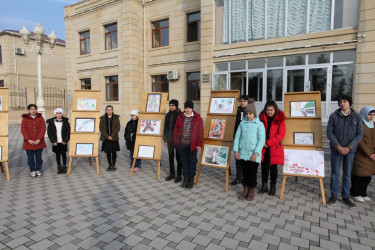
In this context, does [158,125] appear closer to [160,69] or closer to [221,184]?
[221,184]

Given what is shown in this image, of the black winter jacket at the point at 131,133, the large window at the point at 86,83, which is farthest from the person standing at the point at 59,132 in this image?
the large window at the point at 86,83

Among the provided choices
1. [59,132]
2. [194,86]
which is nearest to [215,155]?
[59,132]

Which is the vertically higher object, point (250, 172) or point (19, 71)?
point (19, 71)

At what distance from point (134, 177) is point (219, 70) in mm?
8565

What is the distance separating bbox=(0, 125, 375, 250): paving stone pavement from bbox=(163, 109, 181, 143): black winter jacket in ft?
3.66

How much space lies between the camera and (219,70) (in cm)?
1261

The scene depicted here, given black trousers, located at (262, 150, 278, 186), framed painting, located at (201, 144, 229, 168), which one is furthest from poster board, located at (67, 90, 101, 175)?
black trousers, located at (262, 150, 278, 186)

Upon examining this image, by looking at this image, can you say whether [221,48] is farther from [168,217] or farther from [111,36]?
[168,217]

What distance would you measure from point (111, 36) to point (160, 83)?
533 cm

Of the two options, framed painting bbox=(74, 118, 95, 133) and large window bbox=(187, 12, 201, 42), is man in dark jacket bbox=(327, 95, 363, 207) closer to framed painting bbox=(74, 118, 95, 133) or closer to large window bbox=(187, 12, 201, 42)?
framed painting bbox=(74, 118, 95, 133)

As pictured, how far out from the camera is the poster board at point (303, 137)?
451 cm

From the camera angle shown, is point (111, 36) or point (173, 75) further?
point (111, 36)

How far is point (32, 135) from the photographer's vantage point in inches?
229

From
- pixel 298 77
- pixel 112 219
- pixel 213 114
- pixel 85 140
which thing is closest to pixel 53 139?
pixel 85 140
